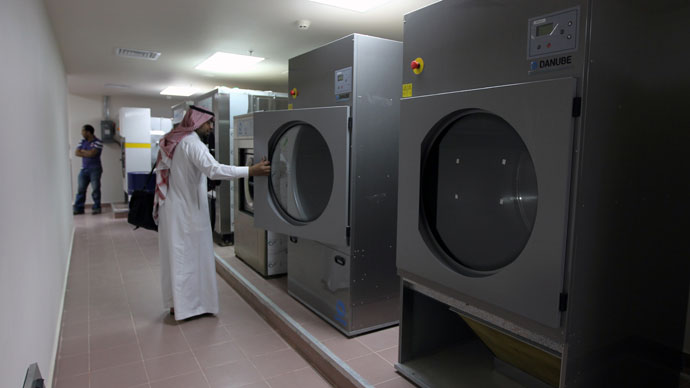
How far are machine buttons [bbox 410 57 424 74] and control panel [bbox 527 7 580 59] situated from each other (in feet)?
1.66

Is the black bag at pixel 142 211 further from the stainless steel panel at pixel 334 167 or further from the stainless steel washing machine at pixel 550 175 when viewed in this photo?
the stainless steel washing machine at pixel 550 175

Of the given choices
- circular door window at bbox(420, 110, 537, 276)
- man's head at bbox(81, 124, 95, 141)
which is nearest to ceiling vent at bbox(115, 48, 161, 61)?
man's head at bbox(81, 124, 95, 141)

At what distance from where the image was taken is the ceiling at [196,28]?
10.9ft

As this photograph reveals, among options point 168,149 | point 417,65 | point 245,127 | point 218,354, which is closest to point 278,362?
point 218,354

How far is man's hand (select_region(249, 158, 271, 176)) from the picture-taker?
2.80 m

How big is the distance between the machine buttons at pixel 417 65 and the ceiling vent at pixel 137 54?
4.14 meters

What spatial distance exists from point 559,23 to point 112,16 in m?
3.65

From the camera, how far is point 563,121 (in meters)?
1.25

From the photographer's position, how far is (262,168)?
9.20 ft

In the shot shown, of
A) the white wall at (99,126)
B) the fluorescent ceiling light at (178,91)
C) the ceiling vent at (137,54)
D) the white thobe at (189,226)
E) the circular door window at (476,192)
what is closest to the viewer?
the circular door window at (476,192)

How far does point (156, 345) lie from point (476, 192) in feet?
7.55

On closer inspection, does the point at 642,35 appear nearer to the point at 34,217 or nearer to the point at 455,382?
the point at 455,382

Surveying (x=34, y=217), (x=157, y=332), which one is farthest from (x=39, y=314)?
(x=157, y=332)

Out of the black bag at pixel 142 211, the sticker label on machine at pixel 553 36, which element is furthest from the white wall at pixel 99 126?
the sticker label on machine at pixel 553 36
